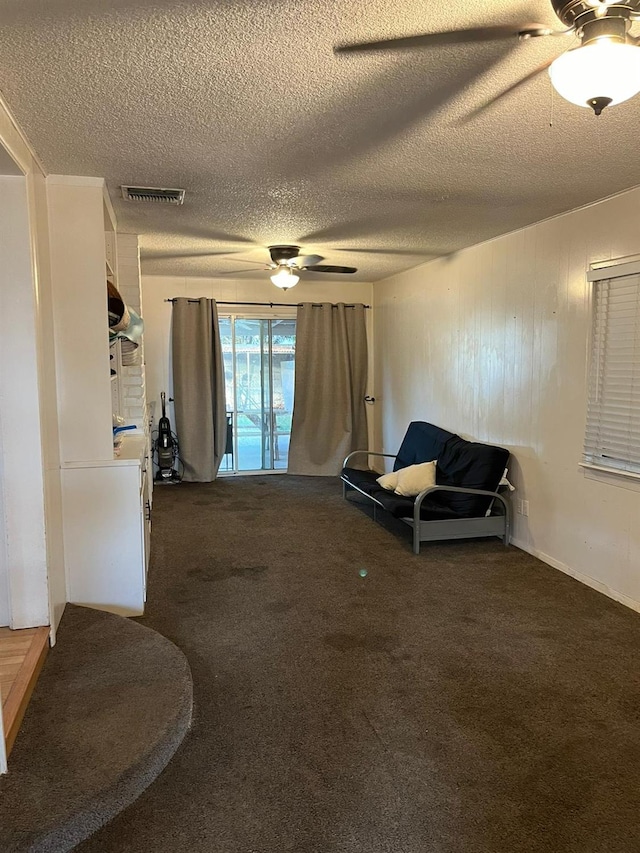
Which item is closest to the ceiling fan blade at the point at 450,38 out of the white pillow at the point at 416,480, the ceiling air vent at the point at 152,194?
the ceiling air vent at the point at 152,194

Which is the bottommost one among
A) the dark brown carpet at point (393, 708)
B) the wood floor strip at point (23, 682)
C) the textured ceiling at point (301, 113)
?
the dark brown carpet at point (393, 708)

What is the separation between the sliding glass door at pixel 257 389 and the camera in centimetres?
680

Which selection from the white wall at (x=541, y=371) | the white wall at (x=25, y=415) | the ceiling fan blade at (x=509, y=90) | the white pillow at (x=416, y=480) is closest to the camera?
the ceiling fan blade at (x=509, y=90)

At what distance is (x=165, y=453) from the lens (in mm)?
6312

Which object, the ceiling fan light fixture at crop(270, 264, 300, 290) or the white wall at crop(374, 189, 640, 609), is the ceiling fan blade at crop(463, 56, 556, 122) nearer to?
the white wall at crop(374, 189, 640, 609)

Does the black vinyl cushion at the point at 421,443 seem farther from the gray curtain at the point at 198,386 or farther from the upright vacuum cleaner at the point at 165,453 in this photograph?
the upright vacuum cleaner at the point at 165,453

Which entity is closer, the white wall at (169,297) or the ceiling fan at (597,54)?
the ceiling fan at (597,54)

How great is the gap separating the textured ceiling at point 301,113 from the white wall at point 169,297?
8.80 feet

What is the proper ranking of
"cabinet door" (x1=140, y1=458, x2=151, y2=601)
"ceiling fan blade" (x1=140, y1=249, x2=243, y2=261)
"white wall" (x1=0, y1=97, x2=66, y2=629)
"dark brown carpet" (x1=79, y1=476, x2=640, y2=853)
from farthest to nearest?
"ceiling fan blade" (x1=140, y1=249, x2=243, y2=261) < "cabinet door" (x1=140, y1=458, x2=151, y2=601) < "white wall" (x1=0, y1=97, x2=66, y2=629) < "dark brown carpet" (x1=79, y1=476, x2=640, y2=853)

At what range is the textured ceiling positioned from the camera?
1.57m

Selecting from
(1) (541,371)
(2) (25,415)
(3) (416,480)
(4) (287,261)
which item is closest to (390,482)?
(3) (416,480)

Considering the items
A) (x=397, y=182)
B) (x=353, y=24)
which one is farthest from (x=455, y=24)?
(x=397, y=182)

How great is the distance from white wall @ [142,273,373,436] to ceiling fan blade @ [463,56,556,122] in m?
4.65

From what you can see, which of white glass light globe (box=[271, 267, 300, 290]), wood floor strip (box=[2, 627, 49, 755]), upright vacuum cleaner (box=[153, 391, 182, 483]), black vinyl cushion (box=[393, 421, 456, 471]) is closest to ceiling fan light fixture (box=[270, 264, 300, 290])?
white glass light globe (box=[271, 267, 300, 290])
